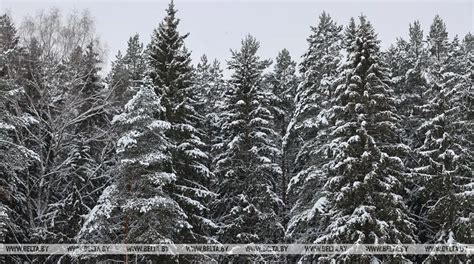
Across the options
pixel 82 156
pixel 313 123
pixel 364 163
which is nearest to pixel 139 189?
pixel 82 156

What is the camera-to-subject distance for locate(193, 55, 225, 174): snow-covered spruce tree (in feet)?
93.5

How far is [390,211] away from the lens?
19750 mm

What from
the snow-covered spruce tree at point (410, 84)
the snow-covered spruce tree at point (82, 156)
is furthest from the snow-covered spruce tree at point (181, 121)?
the snow-covered spruce tree at point (410, 84)

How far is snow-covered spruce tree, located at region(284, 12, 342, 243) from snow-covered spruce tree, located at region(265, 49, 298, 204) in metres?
3.95

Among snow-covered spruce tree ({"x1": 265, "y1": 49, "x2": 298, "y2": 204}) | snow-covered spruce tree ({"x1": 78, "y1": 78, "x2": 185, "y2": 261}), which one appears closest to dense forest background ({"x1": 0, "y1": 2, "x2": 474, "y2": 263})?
snow-covered spruce tree ({"x1": 78, "y1": 78, "x2": 185, "y2": 261})

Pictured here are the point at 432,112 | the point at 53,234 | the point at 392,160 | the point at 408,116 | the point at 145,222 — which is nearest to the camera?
the point at 145,222

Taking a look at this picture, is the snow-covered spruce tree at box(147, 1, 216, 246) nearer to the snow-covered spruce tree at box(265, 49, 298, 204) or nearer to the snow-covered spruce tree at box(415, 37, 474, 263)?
the snow-covered spruce tree at box(265, 49, 298, 204)

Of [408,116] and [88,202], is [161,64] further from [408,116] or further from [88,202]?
[408,116]

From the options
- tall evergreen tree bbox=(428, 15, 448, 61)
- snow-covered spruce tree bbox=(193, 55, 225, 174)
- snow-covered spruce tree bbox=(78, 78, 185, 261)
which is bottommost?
snow-covered spruce tree bbox=(78, 78, 185, 261)

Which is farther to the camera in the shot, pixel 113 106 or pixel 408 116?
pixel 408 116

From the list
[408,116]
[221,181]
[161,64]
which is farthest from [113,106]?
[408,116]

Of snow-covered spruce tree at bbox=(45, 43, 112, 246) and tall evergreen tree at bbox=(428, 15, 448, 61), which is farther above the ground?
tall evergreen tree at bbox=(428, 15, 448, 61)

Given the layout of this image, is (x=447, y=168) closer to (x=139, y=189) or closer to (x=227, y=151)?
(x=227, y=151)

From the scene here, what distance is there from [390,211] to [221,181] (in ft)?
31.3
